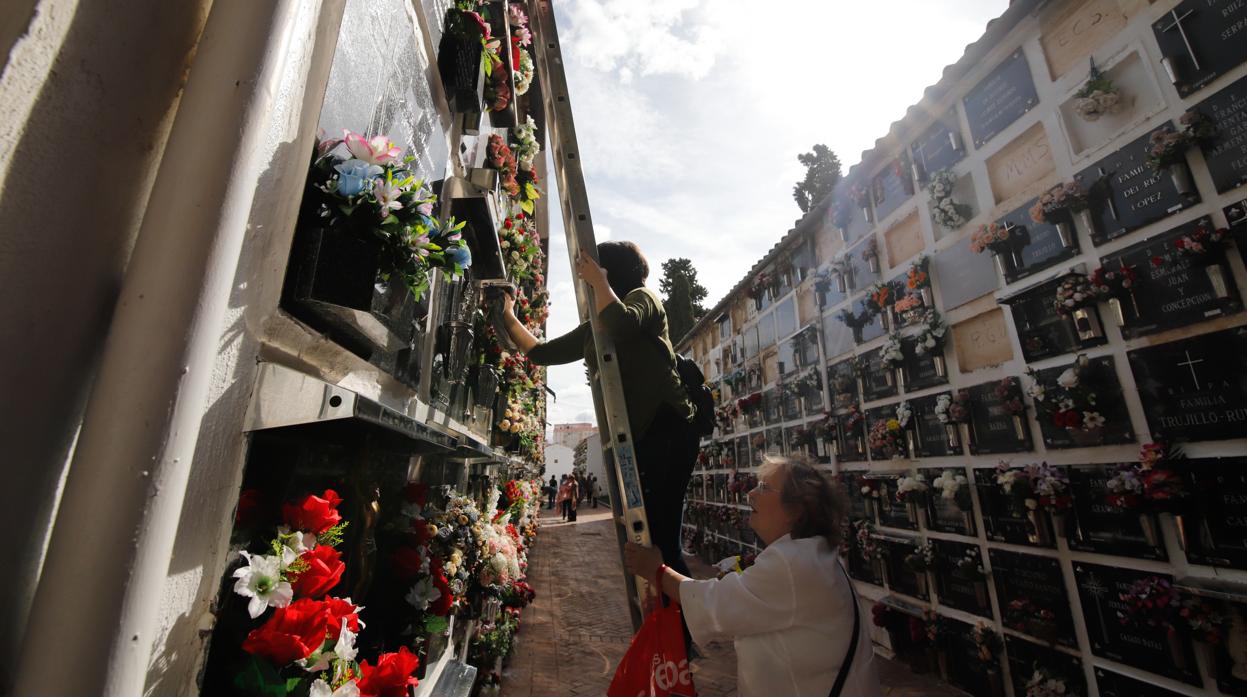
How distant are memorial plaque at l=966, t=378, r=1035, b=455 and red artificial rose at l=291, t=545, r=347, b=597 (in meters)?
6.54

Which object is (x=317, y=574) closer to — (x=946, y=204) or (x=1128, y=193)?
(x=1128, y=193)

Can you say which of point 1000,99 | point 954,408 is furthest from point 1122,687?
point 1000,99

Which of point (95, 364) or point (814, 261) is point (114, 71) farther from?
point (814, 261)

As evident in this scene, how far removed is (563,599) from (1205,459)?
803 cm

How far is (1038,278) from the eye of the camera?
18.3ft

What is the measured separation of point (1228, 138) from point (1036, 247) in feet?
5.59

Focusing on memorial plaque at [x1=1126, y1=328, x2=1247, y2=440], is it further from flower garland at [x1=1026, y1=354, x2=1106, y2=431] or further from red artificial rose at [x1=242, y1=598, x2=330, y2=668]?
red artificial rose at [x1=242, y1=598, x2=330, y2=668]

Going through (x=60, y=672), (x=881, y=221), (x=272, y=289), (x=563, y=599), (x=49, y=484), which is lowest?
Answer: (x=563, y=599)

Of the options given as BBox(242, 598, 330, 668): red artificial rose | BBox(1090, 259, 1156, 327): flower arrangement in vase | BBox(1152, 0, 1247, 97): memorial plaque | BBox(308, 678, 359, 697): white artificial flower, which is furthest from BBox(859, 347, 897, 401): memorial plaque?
BBox(242, 598, 330, 668): red artificial rose

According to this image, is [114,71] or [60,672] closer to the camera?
[60,672]

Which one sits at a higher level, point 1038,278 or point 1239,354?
point 1038,278

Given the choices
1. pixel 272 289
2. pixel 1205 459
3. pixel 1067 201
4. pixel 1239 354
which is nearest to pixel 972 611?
pixel 1205 459

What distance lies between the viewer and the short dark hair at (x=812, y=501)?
2.39 meters

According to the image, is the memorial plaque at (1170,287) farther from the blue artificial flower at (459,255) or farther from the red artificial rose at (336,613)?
the red artificial rose at (336,613)
